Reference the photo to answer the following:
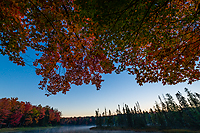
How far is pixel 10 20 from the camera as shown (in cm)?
391

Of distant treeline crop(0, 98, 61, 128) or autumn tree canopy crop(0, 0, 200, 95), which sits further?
distant treeline crop(0, 98, 61, 128)

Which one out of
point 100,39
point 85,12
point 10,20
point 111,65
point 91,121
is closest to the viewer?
point 85,12

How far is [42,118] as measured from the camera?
66.9 m

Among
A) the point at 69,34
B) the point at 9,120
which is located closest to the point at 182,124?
the point at 69,34

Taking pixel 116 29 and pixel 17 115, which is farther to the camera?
pixel 17 115

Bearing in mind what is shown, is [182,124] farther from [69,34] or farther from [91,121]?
[91,121]

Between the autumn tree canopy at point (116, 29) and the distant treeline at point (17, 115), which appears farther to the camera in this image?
the distant treeline at point (17, 115)

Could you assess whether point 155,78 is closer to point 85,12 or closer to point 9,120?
point 85,12

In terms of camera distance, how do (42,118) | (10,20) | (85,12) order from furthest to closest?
(42,118)
(10,20)
(85,12)

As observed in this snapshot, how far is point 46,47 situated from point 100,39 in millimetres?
3342

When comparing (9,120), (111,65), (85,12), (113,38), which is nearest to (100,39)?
(113,38)

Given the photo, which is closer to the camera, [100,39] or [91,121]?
[100,39]

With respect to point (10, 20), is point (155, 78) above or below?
below

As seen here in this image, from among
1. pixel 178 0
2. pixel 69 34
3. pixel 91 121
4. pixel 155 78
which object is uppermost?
pixel 178 0
